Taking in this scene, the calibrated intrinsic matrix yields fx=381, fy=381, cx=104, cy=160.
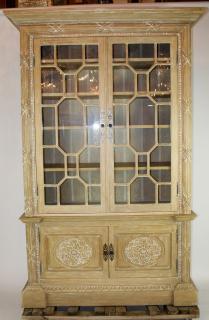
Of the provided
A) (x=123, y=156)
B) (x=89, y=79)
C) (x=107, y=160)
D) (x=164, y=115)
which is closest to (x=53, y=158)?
(x=107, y=160)

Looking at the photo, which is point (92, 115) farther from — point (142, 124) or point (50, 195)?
point (50, 195)

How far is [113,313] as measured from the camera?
2494mm

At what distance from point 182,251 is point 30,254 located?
1009 mm

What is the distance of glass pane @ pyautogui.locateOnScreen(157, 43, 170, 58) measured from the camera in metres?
2.42

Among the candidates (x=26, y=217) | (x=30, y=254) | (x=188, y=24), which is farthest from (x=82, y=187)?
(x=188, y=24)

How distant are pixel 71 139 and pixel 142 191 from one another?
58cm

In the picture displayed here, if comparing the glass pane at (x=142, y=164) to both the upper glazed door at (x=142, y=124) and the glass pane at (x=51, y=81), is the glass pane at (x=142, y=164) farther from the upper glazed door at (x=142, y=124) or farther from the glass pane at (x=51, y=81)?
the glass pane at (x=51, y=81)

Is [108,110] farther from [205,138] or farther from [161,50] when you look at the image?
[205,138]

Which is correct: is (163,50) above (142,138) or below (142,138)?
above

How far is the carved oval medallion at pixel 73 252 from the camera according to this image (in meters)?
2.53

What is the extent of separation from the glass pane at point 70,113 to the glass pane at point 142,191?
54 cm

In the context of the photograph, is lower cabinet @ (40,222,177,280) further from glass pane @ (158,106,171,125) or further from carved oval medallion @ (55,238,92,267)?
glass pane @ (158,106,171,125)

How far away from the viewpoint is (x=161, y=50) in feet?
7.98

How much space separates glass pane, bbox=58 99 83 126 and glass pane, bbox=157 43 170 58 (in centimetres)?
61
